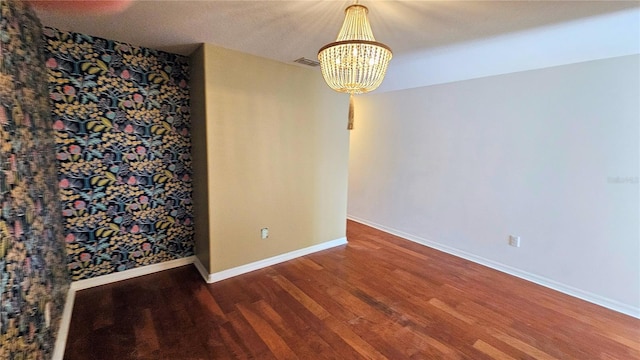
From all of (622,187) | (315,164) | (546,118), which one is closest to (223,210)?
(315,164)

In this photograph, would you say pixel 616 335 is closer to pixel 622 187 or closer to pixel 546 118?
pixel 622 187

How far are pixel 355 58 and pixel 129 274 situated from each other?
307 cm

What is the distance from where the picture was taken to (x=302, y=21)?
6.88ft

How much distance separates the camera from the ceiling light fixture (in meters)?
1.41

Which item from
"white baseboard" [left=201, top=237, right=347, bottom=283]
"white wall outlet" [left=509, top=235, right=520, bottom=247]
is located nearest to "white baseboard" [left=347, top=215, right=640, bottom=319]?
"white wall outlet" [left=509, top=235, right=520, bottom=247]

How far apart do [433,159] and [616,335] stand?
2429mm

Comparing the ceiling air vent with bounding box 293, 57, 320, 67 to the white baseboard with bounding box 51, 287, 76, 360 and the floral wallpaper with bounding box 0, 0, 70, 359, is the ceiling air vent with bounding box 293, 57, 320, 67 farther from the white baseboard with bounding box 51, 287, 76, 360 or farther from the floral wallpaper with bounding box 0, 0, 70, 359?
the white baseboard with bounding box 51, 287, 76, 360

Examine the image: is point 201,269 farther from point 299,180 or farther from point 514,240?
point 514,240

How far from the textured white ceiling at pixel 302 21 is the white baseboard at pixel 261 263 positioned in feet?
7.50

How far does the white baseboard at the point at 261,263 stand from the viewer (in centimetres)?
296

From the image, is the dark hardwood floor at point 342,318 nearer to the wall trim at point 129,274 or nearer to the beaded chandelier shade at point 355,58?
the wall trim at point 129,274

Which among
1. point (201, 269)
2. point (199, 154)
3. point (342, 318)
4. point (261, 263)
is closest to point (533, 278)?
point (342, 318)

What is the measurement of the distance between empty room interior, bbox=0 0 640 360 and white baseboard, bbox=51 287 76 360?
12 millimetres

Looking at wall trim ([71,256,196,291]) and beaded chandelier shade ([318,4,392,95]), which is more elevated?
beaded chandelier shade ([318,4,392,95])
